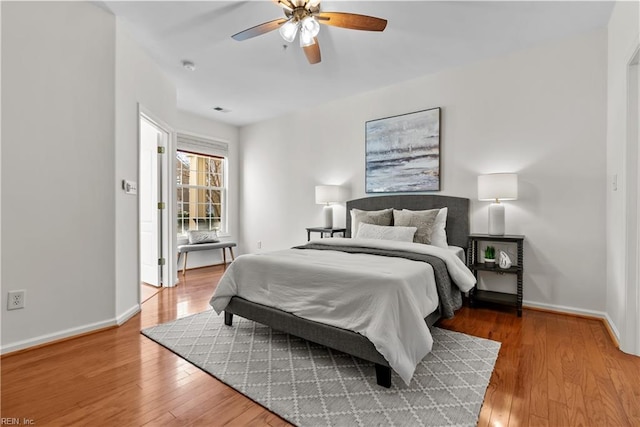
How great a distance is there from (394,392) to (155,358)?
5.18 ft

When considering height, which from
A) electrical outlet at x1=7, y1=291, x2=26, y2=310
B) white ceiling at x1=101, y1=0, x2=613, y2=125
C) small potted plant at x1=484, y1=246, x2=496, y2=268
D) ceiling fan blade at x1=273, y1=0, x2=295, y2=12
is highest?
white ceiling at x1=101, y1=0, x2=613, y2=125

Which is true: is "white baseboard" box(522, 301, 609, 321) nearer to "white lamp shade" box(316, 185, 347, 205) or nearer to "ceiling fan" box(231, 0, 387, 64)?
"white lamp shade" box(316, 185, 347, 205)

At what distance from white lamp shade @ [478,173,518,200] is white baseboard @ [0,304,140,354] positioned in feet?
11.8

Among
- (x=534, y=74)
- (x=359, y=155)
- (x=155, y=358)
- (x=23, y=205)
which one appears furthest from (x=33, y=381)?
(x=534, y=74)

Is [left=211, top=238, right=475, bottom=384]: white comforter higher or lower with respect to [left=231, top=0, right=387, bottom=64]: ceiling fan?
lower

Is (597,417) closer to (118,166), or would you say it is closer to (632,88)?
(632,88)

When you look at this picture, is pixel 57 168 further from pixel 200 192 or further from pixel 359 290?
pixel 200 192

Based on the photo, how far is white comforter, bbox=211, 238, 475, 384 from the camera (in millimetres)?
1720

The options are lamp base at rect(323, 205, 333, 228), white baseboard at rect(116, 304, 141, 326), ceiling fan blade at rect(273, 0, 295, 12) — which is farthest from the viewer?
lamp base at rect(323, 205, 333, 228)

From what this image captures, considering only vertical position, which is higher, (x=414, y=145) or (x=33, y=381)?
(x=414, y=145)

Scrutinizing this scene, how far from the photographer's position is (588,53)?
2.86 meters

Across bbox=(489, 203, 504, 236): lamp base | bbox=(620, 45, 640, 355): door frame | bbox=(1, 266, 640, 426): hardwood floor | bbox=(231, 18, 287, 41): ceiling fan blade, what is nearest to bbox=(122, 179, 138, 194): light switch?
bbox=(1, 266, 640, 426): hardwood floor

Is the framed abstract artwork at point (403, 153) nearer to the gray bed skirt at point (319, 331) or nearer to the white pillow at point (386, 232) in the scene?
the white pillow at point (386, 232)

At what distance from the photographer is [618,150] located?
237 cm
